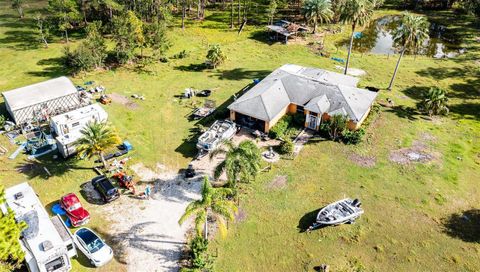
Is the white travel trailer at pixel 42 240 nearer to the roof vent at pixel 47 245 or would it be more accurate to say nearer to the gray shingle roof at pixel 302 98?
the roof vent at pixel 47 245

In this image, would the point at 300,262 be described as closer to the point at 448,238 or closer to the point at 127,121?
the point at 448,238

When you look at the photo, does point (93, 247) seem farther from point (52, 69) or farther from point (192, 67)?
point (52, 69)

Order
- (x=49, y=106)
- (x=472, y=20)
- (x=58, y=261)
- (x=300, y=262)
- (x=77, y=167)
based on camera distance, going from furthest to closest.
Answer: (x=472, y=20)
(x=49, y=106)
(x=77, y=167)
(x=300, y=262)
(x=58, y=261)

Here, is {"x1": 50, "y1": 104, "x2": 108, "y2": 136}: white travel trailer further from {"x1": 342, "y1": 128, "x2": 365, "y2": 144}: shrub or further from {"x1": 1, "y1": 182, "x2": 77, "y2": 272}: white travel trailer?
{"x1": 342, "y1": 128, "x2": 365, "y2": 144}: shrub

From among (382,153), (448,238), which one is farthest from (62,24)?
(448,238)

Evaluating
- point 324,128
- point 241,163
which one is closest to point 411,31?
point 324,128
